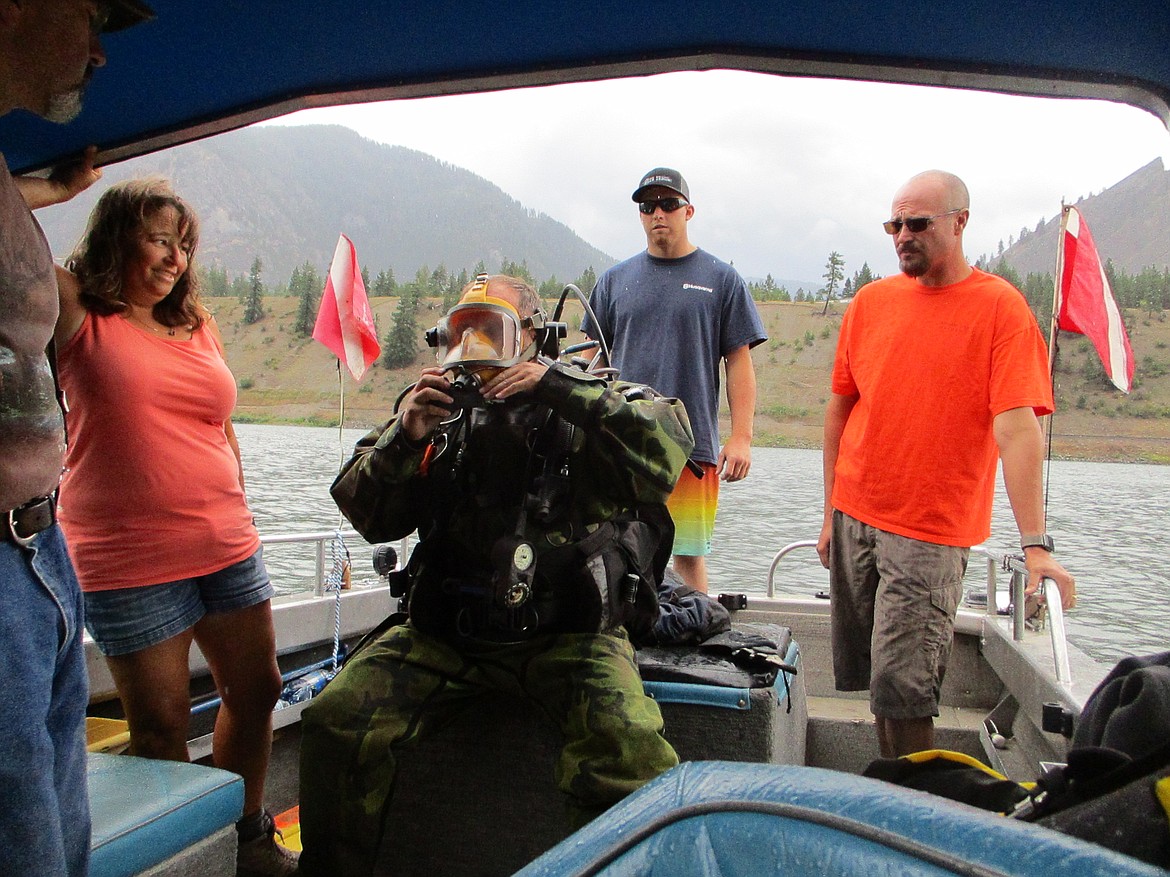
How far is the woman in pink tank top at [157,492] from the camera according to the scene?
1895 millimetres

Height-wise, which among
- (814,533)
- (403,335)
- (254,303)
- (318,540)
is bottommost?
(814,533)

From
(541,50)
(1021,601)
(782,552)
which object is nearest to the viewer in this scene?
(541,50)

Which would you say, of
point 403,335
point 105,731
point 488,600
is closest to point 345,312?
point 105,731

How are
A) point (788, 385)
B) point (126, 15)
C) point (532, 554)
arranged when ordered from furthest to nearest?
point (788, 385)
point (532, 554)
point (126, 15)

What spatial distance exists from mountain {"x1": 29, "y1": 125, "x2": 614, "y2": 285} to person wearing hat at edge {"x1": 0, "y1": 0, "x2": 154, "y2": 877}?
72.3 m

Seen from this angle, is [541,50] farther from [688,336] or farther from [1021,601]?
[1021,601]

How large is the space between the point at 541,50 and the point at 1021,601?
2.37 metres

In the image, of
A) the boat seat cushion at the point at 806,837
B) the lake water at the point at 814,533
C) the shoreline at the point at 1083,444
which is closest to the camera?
the boat seat cushion at the point at 806,837

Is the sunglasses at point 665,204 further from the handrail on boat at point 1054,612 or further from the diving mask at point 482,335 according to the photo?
the handrail on boat at point 1054,612

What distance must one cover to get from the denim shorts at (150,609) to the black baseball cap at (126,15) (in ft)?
3.77

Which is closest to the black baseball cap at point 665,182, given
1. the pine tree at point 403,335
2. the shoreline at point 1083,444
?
the pine tree at point 403,335

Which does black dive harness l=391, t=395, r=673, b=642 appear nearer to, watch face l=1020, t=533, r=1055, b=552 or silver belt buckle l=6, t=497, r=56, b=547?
silver belt buckle l=6, t=497, r=56, b=547

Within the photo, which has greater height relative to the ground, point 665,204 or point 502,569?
point 665,204

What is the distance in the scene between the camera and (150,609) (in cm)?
191
